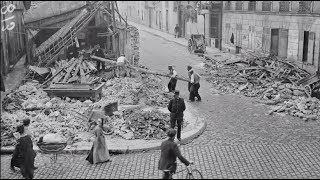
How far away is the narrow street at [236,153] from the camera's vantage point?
1105 centimetres

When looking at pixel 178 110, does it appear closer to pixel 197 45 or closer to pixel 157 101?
pixel 157 101

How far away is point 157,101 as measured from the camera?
17.8 metres

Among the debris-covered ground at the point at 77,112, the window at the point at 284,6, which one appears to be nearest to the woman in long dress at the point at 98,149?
the debris-covered ground at the point at 77,112

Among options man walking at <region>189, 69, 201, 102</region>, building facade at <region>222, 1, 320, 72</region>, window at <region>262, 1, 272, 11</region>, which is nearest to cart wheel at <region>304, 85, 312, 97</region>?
building facade at <region>222, 1, 320, 72</region>

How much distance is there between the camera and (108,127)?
1407 centimetres

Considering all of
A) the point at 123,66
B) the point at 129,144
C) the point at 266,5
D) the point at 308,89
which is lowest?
the point at 129,144

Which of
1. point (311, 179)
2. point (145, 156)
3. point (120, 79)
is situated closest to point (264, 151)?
point (311, 179)

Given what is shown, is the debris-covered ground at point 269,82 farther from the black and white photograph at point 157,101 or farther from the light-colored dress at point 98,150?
the light-colored dress at point 98,150

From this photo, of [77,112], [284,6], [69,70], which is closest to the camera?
[77,112]

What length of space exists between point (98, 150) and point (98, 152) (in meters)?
0.05

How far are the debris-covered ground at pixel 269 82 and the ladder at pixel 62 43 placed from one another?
7.84m

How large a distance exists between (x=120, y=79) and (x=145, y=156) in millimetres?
8966

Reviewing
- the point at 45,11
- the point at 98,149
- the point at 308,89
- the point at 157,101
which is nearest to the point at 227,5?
the point at 45,11

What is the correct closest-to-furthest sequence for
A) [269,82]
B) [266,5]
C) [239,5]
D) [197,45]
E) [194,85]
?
[194,85]
[269,82]
[266,5]
[197,45]
[239,5]
